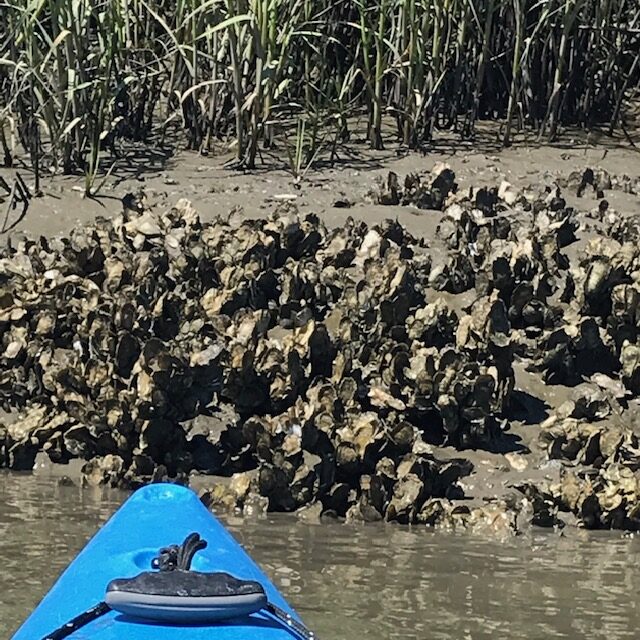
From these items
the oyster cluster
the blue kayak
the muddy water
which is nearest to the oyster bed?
the oyster cluster

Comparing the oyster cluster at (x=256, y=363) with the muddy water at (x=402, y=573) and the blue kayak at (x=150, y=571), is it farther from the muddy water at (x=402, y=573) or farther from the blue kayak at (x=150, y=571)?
the blue kayak at (x=150, y=571)

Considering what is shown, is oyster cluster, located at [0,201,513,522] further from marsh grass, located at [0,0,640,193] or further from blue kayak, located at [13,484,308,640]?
blue kayak, located at [13,484,308,640]

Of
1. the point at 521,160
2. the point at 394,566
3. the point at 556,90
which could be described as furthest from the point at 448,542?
the point at 556,90

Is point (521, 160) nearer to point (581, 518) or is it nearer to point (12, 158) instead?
point (12, 158)

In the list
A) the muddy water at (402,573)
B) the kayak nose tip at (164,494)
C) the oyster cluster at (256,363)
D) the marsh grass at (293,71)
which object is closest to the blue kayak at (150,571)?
the kayak nose tip at (164,494)

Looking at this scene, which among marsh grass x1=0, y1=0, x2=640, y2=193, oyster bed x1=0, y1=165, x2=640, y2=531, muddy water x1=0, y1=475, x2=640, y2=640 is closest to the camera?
muddy water x1=0, y1=475, x2=640, y2=640

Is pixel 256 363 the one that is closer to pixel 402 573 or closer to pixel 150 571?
pixel 402 573

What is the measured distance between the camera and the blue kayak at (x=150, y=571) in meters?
2.70

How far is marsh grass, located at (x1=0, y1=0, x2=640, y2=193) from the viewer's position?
7262 millimetres

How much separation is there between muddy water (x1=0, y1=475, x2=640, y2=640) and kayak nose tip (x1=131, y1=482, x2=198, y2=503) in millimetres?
635

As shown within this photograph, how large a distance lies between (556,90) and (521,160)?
569 mm

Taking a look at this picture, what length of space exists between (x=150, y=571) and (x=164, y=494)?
698mm

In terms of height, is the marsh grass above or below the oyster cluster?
above

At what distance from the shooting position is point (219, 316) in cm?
587
